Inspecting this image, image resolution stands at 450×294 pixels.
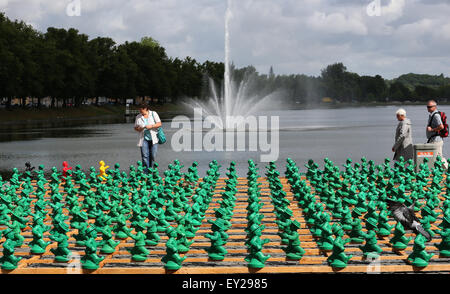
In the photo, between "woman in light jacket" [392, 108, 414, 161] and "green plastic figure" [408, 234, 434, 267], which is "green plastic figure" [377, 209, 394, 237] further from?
"woman in light jacket" [392, 108, 414, 161]

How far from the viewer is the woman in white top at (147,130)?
1660 cm

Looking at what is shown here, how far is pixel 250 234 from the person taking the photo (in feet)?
26.6

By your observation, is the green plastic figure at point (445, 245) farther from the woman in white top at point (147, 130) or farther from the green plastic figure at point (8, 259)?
Result: the woman in white top at point (147, 130)

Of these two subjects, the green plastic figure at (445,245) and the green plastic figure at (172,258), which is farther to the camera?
the green plastic figure at (445,245)

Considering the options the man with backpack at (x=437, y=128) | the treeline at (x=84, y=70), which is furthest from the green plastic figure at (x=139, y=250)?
the treeline at (x=84, y=70)

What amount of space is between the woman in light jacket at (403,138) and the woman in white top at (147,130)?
583 cm

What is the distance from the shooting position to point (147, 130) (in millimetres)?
16891

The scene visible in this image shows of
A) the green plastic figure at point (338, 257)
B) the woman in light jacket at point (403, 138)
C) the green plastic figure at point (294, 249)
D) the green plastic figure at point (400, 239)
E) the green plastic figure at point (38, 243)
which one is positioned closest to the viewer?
the green plastic figure at point (338, 257)

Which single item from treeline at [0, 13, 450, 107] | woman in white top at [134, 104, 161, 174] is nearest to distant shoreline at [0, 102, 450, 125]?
treeline at [0, 13, 450, 107]

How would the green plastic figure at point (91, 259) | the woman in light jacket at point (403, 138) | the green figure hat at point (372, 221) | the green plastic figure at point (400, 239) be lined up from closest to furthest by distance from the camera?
the green plastic figure at point (91, 259) → the green plastic figure at point (400, 239) → the green figure hat at point (372, 221) → the woman in light jacket at point (403, 138)

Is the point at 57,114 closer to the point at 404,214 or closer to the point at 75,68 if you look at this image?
the point at 75,68
